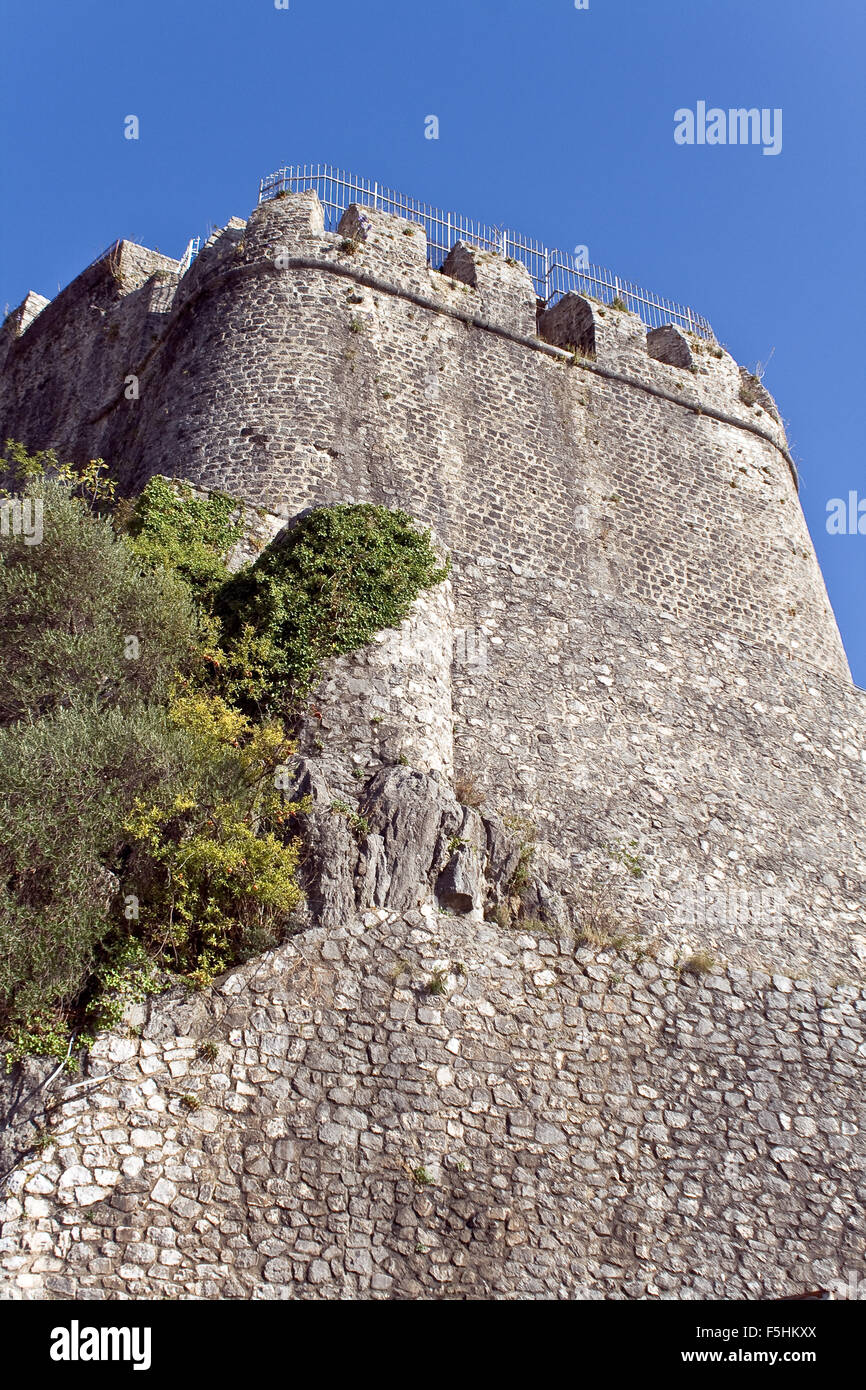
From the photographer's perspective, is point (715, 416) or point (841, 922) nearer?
point (841, 922)

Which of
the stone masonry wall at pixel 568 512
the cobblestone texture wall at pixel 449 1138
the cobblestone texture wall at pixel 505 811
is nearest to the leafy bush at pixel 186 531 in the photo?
the cobblestone texture wall at pixel 505 811

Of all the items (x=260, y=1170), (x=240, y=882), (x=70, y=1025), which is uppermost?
(x=240, y=882)

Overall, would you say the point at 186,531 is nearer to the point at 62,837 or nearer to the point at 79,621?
the point at 79,621

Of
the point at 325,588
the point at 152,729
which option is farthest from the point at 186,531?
the point at 152,729

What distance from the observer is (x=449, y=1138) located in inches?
332

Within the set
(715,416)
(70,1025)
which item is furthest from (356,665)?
(715,416)

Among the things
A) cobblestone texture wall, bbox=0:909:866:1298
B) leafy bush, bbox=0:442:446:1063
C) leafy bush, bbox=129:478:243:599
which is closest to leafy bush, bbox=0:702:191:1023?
leafy bush, bbox=0:442:446:1063

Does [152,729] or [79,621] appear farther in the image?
[79,621]

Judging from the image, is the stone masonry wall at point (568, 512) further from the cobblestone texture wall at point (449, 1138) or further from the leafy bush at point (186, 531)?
the cobblestone texture wall at point (449, 1138)

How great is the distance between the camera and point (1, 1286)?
676cm

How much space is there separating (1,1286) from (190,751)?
418cm

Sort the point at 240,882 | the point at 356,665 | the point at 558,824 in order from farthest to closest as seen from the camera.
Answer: the point at 558,824 < the point at 356,665 < the point at 240,882

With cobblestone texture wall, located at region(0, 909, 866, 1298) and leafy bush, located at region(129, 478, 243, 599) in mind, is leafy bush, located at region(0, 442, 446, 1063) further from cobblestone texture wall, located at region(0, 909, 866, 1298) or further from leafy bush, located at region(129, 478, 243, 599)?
cobblestone texture wall, located at region(0, 909, 866, 1298)
